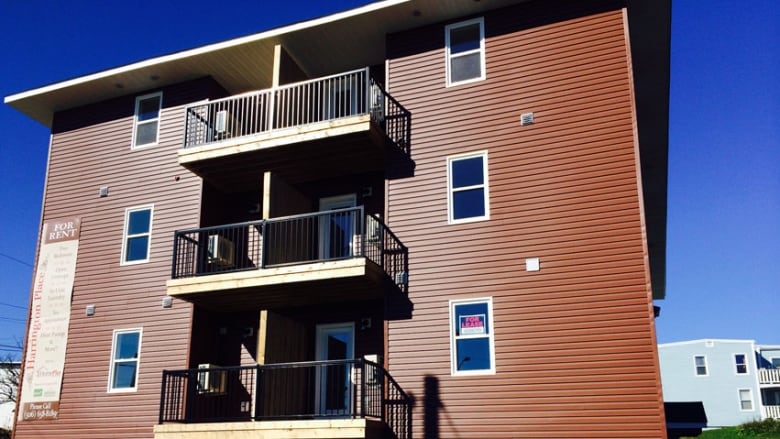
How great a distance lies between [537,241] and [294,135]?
548cm

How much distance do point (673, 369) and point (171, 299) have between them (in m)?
44.5

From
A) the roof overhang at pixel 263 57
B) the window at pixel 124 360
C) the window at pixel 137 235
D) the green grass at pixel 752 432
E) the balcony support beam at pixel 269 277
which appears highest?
the roof overhang at pixel 263 57

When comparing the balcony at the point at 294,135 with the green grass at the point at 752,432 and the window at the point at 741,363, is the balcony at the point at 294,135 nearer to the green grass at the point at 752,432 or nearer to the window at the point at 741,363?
the green grass at the point at 752,432

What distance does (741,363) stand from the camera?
50781 millimetres

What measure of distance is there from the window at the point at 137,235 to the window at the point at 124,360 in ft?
5.86

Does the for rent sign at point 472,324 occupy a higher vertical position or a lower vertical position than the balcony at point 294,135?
lower

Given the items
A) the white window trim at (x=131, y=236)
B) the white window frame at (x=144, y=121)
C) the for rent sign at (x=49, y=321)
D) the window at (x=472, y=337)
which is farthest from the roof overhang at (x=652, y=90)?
the for rent sign at (x=49, y=321)

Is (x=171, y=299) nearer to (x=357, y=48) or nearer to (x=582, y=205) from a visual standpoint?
(x=357, y=48)

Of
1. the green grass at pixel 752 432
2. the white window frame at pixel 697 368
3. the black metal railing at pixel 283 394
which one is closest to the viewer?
the black metal railing at pixel 283 394

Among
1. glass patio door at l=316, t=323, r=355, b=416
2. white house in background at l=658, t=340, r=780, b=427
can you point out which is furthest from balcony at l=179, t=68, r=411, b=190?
white house in background at l=658, t=340, r=780, b=427

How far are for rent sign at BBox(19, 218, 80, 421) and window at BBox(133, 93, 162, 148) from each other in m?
2.65

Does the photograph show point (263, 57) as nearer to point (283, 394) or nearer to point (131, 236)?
point (131, 236)

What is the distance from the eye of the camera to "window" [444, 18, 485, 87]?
626 inches

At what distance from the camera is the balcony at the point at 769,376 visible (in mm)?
51000
